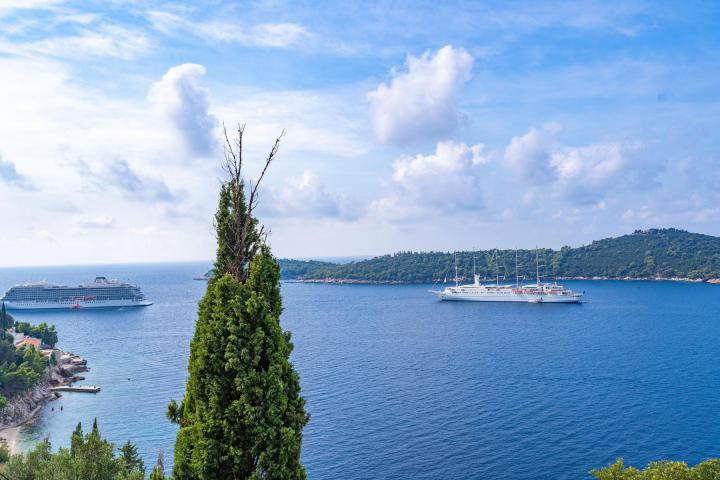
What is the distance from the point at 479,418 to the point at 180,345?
50.2 m

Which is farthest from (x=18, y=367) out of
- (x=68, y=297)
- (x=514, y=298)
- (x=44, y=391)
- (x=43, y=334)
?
(x=514, y=298)

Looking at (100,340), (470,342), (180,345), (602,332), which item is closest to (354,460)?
(470,342)

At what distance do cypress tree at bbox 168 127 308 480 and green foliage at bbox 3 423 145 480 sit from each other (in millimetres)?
15713

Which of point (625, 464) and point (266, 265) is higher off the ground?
point (266, 265)

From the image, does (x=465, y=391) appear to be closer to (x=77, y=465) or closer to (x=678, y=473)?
(x=678, y=473)

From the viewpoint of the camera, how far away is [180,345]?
76.3 metres

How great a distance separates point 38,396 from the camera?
5247 centimetres

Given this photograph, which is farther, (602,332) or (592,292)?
(592,292)

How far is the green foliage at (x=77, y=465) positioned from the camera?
901 inches

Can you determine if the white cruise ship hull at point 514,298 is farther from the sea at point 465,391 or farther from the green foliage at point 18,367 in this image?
the green foliage at point 18,367

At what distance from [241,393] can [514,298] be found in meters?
120

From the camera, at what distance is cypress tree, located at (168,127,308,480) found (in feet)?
34.5

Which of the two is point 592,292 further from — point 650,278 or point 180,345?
point 180,345

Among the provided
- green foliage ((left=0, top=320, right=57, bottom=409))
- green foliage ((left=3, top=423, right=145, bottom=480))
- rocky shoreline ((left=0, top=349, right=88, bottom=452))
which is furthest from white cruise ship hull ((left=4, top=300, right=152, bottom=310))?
green foliage ((left=3, top=423, right=145, bottom=480))
